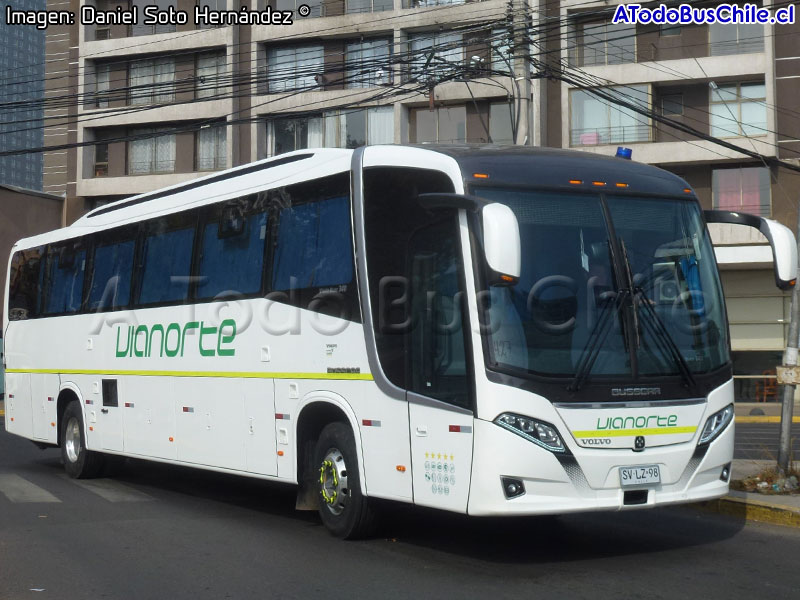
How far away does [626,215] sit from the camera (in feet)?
28.9

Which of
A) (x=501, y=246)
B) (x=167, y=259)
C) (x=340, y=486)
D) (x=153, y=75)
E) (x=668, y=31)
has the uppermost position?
(x=153, y=75)

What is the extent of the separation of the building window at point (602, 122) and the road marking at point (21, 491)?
25.7m

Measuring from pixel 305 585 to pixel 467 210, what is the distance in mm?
Result: 3023

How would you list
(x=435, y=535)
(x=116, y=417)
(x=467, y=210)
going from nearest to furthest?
(x=467, y=210), (x=435, y=535), (x=116, y=417)

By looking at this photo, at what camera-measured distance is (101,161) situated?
4572 cm

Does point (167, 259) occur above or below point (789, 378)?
above

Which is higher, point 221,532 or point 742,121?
point 742,121

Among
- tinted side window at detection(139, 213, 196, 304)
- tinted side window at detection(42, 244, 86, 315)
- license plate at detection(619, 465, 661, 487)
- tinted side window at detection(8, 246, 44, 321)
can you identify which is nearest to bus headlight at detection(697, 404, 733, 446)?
license plate at detection(619, 465, 661, 487)

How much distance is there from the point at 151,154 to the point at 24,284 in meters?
28.5

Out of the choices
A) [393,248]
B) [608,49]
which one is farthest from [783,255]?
[608,49]

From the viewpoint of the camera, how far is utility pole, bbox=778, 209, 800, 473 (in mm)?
11023

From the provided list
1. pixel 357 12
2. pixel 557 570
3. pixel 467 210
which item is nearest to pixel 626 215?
pixel 467 210

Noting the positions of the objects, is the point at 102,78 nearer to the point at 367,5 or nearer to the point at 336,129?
the point at 336,129

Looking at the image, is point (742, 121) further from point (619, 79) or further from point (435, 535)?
point (435, 535)
